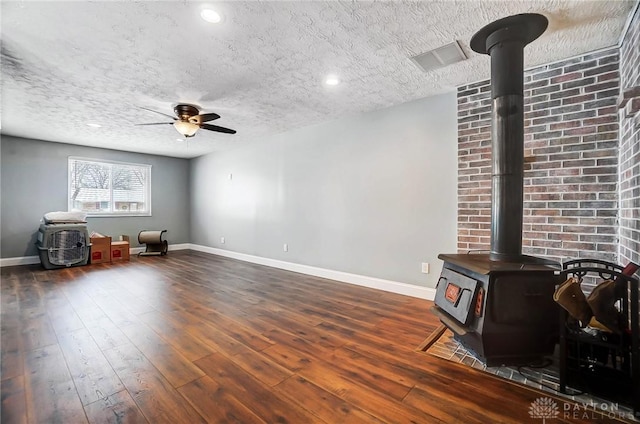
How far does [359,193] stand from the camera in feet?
12.7

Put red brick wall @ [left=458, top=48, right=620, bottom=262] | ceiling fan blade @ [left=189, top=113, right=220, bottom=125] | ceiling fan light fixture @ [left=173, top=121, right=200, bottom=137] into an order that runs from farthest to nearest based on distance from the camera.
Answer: ceiling fan light fixture @ [left=173, top=121, right=200, bottom=137]
ceiling fan blade @ [left=189, top=113, right=220, bottom=125]
red brick wall @ [left=458, top=48, right=620, bottom=262]

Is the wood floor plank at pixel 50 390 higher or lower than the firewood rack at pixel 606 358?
lower

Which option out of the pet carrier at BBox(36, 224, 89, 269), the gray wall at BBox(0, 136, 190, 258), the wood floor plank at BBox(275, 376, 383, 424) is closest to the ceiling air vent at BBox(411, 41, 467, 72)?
the wood floor plank at BBox(275, 376, 383, 424)

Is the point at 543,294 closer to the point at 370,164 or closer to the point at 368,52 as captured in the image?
the point at 368,52

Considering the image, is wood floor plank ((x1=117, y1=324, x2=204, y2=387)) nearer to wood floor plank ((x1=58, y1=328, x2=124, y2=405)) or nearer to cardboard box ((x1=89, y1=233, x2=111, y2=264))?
wood floor plank ((x1=58, y1=328, x2=124, y2=405))

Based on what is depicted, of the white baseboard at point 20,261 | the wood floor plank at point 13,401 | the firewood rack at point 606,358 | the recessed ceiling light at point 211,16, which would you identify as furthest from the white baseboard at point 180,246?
the firewood rack at point 606,358

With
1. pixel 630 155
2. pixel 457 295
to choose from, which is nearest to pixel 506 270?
pixel 457 295

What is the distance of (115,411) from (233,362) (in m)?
0.67

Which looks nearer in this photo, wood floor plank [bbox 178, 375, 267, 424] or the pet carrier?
wood floor plank [bbox 178, 375, 267, 424]

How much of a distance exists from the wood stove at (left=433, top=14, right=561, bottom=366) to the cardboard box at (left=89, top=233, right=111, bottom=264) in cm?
616

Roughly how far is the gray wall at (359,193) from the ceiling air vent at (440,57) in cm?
70

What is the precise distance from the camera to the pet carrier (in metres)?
4.77

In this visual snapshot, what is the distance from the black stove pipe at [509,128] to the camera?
192cm

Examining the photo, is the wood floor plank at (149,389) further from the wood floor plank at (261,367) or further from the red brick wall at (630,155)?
the red brick wall at (630,155)
